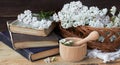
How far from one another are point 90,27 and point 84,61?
0.13 meters

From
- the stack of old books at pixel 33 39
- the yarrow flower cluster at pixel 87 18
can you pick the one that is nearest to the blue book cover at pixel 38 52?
the stack of old books at pixel 33 39

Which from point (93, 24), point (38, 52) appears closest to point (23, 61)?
point (38, 52)

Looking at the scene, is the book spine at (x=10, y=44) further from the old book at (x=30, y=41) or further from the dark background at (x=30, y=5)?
the dark background at (x=30, y=5)

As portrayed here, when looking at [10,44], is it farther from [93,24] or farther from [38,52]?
[93,24]

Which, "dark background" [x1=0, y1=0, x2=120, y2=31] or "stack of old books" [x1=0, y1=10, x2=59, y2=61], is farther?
"dark background" [x1=0, y1=0, x2=120, y2=31]

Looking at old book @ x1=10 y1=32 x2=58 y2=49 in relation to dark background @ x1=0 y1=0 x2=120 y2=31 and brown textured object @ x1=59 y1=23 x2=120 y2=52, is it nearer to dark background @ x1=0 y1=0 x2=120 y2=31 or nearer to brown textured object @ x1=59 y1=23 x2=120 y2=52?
brown textured object @ x1=59 y1=23 x2=120 y2=52

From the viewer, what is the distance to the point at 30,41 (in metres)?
0.87

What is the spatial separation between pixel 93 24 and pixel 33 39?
0.23 m

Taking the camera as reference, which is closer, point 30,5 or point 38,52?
point 38,52

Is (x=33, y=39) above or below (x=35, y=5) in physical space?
below

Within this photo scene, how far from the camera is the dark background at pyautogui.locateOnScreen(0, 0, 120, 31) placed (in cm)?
106

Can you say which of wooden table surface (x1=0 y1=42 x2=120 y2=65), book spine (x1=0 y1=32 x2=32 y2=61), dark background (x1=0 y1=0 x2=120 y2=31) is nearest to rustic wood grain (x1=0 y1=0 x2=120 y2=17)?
A: dark background (x1=0 y1=0 x2=120 y2=31)

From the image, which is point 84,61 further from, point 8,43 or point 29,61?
point 8,43

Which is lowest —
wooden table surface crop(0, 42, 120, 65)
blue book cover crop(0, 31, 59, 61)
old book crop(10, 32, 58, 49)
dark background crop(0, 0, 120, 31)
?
wooden table surface crop(0, 42, 120, 65)
